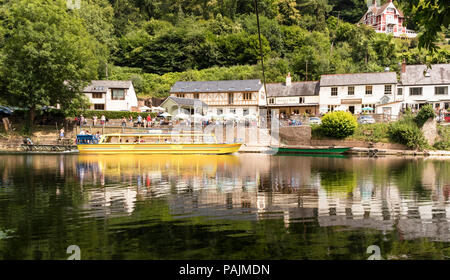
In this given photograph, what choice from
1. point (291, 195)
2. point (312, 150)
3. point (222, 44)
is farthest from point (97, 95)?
point (291, 195)

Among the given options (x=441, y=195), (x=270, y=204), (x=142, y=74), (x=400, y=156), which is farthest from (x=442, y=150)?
(x=142, y=74)

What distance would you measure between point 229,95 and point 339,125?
24935mm

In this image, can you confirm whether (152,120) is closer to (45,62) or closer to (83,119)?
(83,119)

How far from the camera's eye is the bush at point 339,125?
41.7m

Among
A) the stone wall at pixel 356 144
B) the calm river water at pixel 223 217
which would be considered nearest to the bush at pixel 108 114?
the stone wall at pixel 356 144

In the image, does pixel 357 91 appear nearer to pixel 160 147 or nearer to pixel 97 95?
pixel 160 147

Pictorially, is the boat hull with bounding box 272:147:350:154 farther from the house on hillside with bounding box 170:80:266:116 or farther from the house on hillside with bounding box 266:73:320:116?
the house on hillside with bounding box 170:80:266:116

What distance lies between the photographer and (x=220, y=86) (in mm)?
64062

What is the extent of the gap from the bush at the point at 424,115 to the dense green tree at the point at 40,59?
1422 inches

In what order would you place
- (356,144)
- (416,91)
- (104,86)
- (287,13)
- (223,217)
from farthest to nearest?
(287,13), (104,86), (416,91), (356,144), (223,217)

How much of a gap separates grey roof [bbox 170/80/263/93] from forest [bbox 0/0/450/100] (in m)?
5.30

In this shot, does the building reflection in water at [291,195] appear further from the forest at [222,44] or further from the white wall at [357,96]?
the forest at [222,44]

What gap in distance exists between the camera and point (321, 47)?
83.0 m
